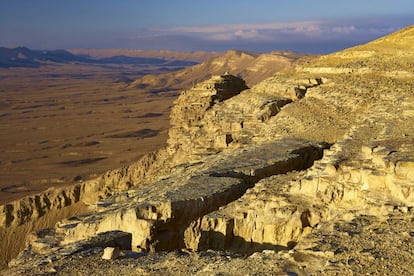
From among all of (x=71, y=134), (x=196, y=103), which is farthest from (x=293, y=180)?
(x=71, y=134)

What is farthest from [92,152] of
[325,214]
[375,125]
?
[325,214]

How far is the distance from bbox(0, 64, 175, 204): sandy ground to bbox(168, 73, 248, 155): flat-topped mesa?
687 inches

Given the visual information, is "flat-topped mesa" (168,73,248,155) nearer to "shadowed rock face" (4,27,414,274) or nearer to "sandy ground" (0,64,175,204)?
"shadowed rock face" (4,27,414,274)

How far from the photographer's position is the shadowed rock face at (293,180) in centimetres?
1062

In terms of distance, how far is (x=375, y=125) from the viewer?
57.2 feet

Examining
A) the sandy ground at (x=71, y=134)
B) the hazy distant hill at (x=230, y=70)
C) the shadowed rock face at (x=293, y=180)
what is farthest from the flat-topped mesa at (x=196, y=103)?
the hazy distant hill at (x=230, y=70)

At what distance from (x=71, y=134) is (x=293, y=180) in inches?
2421

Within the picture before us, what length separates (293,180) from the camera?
14148 mm

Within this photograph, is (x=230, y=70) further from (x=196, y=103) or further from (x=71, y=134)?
(x=196, y=103)

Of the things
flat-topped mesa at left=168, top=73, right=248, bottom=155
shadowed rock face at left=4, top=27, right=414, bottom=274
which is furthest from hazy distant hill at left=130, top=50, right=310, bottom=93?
shadowed rock face at left=4, top=27, right=414, bottom=274

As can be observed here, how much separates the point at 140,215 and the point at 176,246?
3.97 ft

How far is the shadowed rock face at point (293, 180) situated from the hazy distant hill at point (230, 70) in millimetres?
101265

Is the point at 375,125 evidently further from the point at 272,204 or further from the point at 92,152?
the point at 92,152

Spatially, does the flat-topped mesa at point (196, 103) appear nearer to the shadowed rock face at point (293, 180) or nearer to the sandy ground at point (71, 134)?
the shadowed rock face at point (293, 180)
